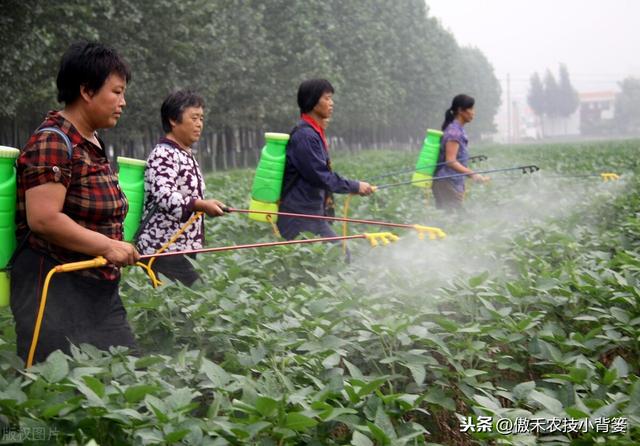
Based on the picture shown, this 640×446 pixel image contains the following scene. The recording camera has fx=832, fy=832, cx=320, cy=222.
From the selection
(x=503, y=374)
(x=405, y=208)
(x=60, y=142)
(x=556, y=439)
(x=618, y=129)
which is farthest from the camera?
(x=618, y=129)

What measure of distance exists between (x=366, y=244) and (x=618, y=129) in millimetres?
160230

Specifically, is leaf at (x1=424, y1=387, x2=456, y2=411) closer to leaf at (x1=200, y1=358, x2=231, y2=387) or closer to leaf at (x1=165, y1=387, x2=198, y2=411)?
leaf at (x1=200, y1=358, x2=231, y2=387)

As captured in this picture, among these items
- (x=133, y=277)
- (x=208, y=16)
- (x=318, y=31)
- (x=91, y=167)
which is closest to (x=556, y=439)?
(x=91, y=167)

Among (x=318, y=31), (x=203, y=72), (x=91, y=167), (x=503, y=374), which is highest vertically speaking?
(x=318, y=31)

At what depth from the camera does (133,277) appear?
5035 mm

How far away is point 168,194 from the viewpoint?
4.85 meters

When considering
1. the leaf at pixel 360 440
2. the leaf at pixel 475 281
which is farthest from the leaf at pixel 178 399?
the leaf at pixel 475 281

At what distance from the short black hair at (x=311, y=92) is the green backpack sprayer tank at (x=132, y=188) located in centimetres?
174

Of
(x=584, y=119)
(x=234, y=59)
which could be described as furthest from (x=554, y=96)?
(x=234, y=59)

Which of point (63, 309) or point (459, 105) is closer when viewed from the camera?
point (63, 309)

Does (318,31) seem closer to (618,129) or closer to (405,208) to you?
(405,208)

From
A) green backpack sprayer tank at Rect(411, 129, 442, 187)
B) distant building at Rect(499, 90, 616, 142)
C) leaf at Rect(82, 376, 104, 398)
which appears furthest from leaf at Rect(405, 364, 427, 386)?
distant building at Rect(499, 90, 616, 142)

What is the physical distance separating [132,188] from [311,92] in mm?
A: 1914

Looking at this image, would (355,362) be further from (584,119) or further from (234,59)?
(584,119)
